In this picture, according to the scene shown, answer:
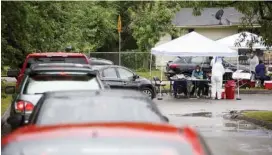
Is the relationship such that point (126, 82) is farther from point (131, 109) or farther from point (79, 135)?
point (79, 135)

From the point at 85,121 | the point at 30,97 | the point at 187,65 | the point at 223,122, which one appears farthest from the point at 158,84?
the point at 85,121

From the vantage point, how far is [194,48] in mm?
26562

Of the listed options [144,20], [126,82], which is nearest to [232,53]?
[126,82]

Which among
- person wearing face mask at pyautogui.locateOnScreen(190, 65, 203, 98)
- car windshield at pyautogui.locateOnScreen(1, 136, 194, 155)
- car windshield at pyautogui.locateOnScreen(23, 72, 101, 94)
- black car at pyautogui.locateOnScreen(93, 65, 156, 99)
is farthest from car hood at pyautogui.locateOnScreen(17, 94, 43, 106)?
person wearing face mask at pyautogui.locateOnScreen(190, 65, 203, 98)

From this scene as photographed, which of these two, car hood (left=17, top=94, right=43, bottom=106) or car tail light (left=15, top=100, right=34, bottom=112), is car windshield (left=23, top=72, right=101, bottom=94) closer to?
car hood (left=17, top=94, right=43, bottom=106)

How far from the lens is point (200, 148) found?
4461 millimetres

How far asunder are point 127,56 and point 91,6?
13173 mm

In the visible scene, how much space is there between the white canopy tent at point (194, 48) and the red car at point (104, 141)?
21.7 meters

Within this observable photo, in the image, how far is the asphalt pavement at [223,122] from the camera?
13.1 metres

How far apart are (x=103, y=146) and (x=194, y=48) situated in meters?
22.6

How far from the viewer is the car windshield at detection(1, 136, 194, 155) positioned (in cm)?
417

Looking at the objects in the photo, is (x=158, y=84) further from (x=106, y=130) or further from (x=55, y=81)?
(x=106, y=130)

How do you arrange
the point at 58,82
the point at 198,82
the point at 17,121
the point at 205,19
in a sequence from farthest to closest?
the point at 205,19 → the point at 198,82 → the point at 58,82 → the point at 17,121

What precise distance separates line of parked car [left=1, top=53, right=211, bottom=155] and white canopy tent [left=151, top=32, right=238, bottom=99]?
1544 centimetres
